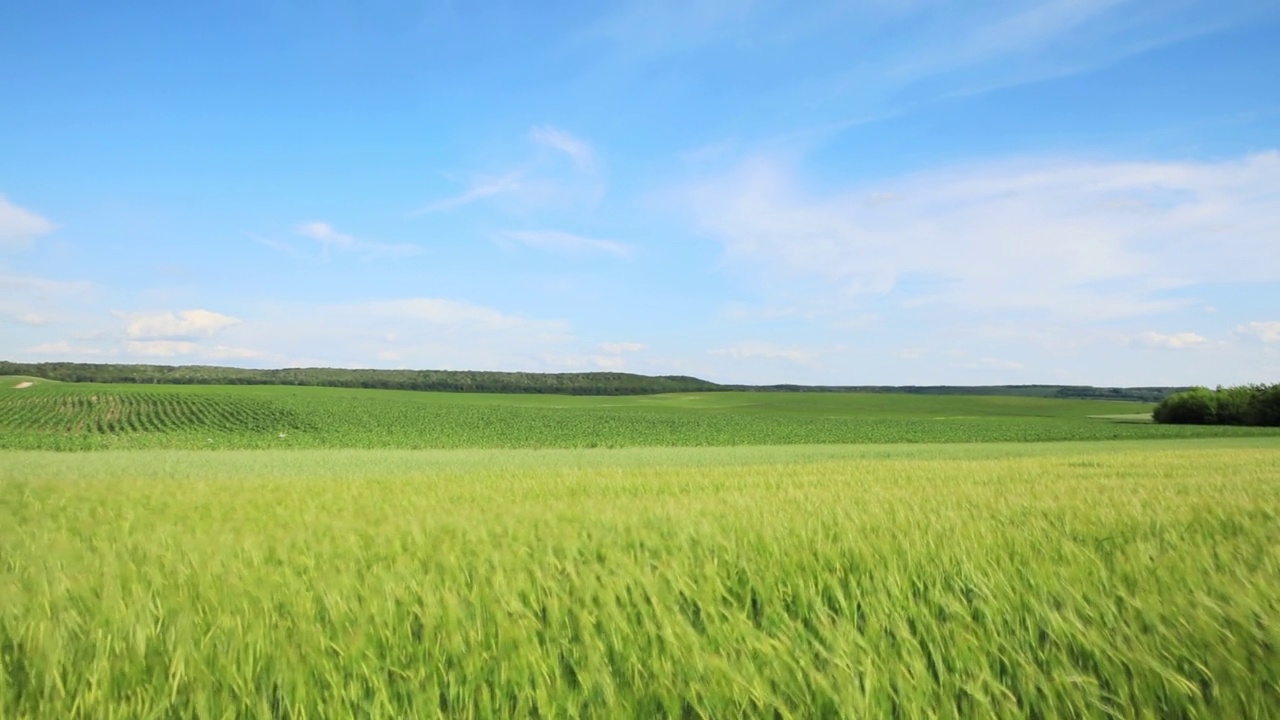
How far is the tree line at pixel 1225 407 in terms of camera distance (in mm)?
63781

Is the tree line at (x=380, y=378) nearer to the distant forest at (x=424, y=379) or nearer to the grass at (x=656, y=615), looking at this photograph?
the distant forest at (x=424, y=379)

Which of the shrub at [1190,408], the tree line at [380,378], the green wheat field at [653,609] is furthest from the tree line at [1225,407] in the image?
the green wheat field at [653,609]

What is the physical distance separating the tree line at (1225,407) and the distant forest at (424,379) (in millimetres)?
42852

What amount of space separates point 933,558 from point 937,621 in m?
0.90

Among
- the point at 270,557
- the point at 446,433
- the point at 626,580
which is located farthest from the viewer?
the point at 446,433

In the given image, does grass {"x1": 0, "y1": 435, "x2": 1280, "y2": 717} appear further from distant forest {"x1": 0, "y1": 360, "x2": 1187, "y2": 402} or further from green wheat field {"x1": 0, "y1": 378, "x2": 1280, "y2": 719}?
distant forest {"x1": 0, "y1": 360, "x2": 1187, "y2": 402}

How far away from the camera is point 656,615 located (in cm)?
288

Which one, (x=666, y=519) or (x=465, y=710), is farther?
(x=666, y=519)

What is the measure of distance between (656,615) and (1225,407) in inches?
3140

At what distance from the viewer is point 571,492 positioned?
841cm

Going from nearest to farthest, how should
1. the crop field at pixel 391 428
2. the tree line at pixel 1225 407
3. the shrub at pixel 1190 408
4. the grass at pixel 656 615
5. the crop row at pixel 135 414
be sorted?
the grass at pixel 656 615 → the crop field at pixel 391 428 → the crop row at pixel 135 414 → the tree line at pixel 1225 407 → the shrub at pixel 1190 408

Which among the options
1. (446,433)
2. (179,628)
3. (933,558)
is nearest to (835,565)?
(933,558)

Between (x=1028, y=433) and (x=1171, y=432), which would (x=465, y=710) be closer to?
(x=1028, y=433)

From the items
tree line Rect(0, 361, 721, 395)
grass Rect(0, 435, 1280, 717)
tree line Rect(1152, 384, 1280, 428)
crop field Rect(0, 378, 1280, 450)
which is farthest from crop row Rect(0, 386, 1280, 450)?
tree line Rect(0, 361, 721, 395)
